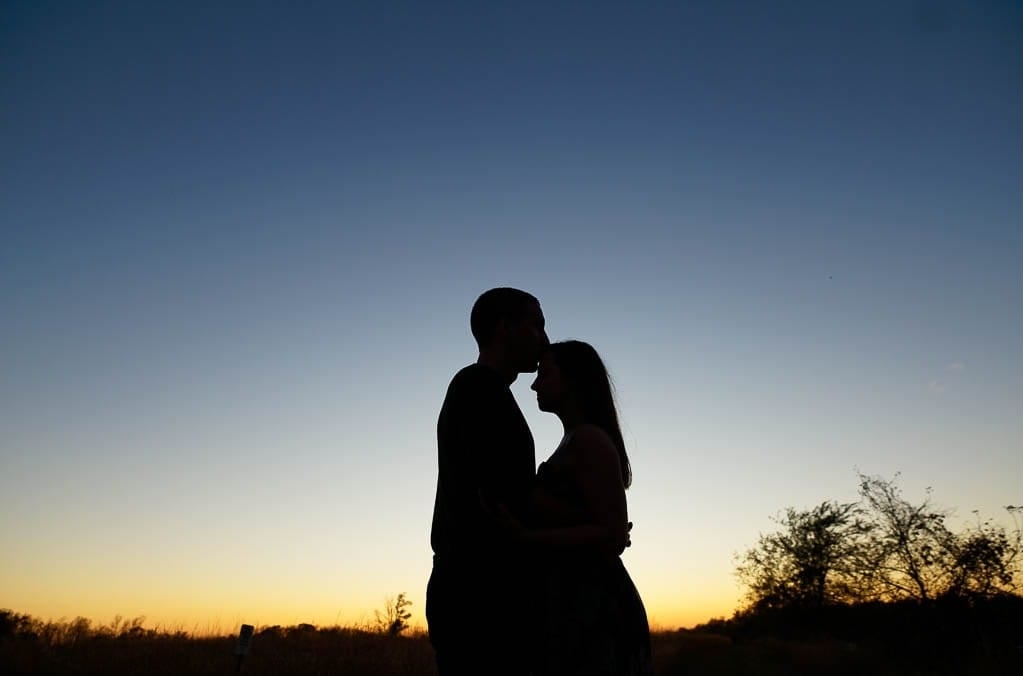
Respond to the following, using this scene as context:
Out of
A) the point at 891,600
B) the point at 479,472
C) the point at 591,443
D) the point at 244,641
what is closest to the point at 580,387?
the point at 591,443

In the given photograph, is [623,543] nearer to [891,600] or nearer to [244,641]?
[244,641]

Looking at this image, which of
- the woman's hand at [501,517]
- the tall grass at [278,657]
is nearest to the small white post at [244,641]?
the tall grass at [278,657]

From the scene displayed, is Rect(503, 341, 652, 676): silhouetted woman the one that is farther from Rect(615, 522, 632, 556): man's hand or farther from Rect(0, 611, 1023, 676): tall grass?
Rect(0, 611, 1023, 676): tall grass

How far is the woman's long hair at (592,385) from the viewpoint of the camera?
13.4 feet

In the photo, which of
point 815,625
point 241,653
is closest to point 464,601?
point 241,653

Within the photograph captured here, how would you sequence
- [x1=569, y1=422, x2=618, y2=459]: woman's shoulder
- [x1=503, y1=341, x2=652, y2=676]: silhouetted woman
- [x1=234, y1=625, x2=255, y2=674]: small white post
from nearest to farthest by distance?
[x1=503, y1=341, x2=652, y2=676]: silhouetted woman < [x1=569, y1=422, x2=618, y2=459]: woman's shoulder < [x1=234, y1=625, x2=255, y2=674]: small white post

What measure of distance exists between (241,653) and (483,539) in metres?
9.78

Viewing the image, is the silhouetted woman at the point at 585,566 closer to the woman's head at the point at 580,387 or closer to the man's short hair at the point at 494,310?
the woman's head at the point at 580,387

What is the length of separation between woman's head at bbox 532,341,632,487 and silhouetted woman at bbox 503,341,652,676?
6.5 inches

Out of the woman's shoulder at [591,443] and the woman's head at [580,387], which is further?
the woman's head at [580,387]

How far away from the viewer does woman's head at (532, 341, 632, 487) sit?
4.10 meters

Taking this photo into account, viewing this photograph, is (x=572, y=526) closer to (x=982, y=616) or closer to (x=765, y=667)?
(x=765, y=667)

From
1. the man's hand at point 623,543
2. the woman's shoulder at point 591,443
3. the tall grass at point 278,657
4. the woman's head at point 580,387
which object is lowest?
the tall grass at point 278,657

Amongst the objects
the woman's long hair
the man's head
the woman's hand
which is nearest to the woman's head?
the woman's long hair
